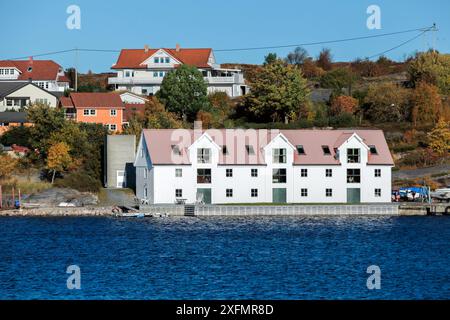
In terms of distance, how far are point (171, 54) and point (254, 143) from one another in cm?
4201

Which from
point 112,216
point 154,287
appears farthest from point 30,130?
point 154,287

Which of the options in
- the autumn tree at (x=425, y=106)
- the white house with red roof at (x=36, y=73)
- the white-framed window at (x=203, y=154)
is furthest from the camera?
the white house with red roof at (x=36, y=73)

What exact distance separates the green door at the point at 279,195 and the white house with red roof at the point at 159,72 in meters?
38.6

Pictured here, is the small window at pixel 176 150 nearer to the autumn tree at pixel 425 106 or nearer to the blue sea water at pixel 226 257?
the blue sea water at pixel 226 257

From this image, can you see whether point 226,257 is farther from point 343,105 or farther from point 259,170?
point 343,105

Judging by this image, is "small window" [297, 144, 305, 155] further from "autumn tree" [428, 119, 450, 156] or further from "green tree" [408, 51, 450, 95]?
"green tree" [408, 51, 450, 95]

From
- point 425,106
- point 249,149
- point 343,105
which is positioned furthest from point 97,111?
point 425,106

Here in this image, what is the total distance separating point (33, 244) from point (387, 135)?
126 feet

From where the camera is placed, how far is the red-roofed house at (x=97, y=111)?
282 ft

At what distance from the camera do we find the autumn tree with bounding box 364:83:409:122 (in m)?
83.4

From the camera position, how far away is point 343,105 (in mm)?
85125

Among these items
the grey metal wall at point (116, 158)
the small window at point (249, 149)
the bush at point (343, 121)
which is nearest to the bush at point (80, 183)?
the grey metal wall at point (116, 158)

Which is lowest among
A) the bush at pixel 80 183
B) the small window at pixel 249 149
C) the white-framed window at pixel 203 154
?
the bush at pixel 80 183
